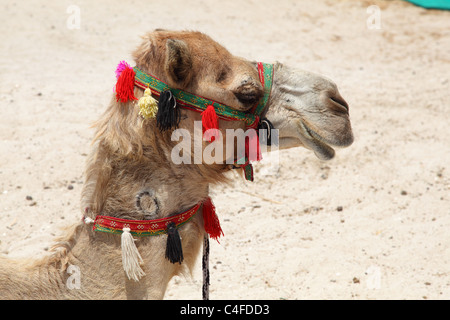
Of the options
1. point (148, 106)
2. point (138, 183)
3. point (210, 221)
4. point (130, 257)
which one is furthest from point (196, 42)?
point (130, 257)

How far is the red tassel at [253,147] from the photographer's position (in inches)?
114

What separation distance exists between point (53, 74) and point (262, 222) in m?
4.64

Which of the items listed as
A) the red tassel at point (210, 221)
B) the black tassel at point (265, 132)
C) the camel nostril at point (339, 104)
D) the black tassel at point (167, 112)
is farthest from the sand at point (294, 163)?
the camel nostril at point (339, 104)

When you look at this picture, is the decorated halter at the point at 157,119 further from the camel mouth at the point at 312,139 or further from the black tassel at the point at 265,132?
the camel mouth at the point at 312,139

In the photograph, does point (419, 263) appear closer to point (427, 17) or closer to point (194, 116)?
point (194, 116)

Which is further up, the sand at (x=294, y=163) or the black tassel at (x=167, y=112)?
the sand at (x=294, y=163)

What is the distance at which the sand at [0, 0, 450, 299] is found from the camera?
186 inches

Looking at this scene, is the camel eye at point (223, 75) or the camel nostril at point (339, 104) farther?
the camel nostril at point (339, 104)

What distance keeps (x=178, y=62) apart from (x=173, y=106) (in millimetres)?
214

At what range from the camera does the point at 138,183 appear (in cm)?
269

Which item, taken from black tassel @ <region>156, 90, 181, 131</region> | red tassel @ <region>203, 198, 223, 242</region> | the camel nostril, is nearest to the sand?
red tassel @ <region>203, 198, 223, 242</region>

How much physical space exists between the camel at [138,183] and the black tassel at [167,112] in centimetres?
5

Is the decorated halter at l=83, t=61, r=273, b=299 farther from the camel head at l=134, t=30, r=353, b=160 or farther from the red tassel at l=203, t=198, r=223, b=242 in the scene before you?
the red tassel at l=203, t=198, r=223, b=242

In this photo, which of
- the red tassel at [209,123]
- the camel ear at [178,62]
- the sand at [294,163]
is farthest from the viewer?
the sand at [294,163]
